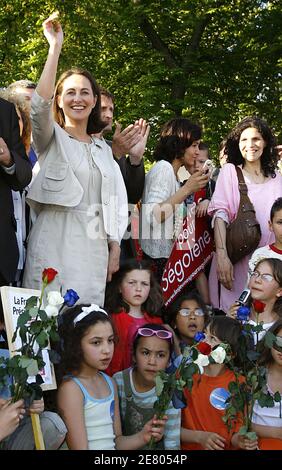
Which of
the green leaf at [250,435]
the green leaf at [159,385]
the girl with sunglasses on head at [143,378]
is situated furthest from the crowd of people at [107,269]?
the green leaf at [159,385]

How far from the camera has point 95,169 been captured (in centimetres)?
468

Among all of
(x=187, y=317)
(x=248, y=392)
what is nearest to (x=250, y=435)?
(x=248, y=392)

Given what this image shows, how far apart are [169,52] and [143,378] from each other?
1313cm

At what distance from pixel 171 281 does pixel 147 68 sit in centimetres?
1162

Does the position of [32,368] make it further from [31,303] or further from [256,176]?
[256,176]

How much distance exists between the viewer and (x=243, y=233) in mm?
5590

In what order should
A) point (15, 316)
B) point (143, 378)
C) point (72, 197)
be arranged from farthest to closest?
point (143, 378)
point (72, 197)
point (15, 316)

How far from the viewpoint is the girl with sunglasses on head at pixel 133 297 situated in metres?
5.15

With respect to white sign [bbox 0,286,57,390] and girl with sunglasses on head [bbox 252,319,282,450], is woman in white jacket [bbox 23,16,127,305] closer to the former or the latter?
white sign [bbox 0,286,57,390]

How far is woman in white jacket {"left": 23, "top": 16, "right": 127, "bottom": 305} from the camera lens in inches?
177

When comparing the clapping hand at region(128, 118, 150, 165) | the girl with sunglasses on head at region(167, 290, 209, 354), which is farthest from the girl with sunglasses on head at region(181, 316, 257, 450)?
the clapping hand at region(128, 118, 150, 165)

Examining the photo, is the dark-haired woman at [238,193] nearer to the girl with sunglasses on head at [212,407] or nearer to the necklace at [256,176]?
the necklace at [256,176]

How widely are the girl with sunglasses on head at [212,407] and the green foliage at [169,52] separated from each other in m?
11.0

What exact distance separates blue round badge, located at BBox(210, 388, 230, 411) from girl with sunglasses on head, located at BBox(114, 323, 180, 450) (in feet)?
0.78
